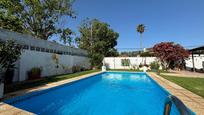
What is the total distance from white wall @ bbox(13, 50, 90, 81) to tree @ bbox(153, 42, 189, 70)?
11.2 m

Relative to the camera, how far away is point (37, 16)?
25516 mm

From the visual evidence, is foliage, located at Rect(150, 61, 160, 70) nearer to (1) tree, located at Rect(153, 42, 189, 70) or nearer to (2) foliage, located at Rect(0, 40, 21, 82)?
(1) tree, located at Rect(153, 42, 189, 70)

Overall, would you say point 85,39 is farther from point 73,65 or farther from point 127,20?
point 73,65

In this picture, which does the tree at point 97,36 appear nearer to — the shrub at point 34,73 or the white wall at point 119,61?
the white wall at point 119,61

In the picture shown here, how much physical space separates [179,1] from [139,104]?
47.2ft

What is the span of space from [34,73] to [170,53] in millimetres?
16614

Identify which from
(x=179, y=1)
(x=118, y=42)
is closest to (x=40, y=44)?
(x=179, y=1)

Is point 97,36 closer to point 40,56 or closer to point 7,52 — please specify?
point 40,56

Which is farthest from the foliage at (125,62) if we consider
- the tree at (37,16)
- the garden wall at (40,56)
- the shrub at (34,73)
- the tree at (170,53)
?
the shrub at (34,73)

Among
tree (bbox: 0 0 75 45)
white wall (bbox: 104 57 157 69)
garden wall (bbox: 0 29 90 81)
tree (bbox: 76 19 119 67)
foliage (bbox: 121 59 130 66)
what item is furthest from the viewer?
tree (bbox: 76 19 119 67)

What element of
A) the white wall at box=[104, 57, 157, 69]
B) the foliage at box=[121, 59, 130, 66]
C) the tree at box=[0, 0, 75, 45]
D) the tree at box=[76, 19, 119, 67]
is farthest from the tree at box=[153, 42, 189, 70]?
the tree at box=[0, 0, 75, 45]

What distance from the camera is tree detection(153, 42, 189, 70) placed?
20.0m

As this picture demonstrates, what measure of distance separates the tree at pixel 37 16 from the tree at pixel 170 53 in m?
16.4

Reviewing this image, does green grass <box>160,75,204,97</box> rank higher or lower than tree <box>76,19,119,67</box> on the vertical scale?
lower
